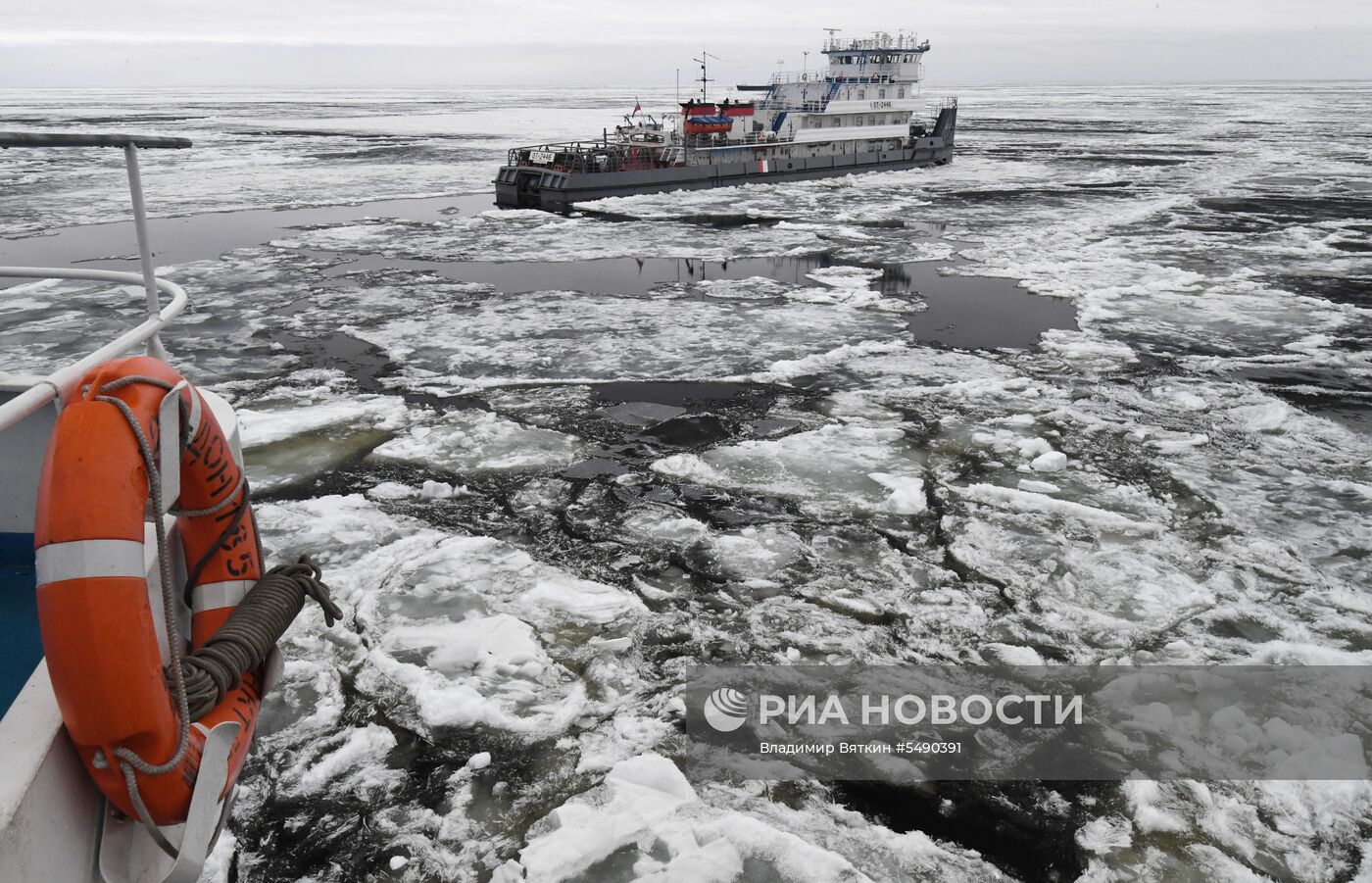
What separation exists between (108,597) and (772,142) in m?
26.2

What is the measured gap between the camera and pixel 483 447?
5934 millimetres

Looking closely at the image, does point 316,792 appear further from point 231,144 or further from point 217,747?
point 231,144

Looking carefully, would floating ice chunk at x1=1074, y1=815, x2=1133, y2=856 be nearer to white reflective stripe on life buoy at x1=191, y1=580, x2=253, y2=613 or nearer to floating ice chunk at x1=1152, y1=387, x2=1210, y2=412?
white reflective stripe on life buoy at x1=191, y1=580, x2=253, y2=613

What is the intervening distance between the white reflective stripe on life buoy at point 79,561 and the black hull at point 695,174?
20111 mm

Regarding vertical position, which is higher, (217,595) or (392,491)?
(217,595)

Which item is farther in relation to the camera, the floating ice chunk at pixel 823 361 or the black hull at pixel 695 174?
the black hull at pixel 695 174

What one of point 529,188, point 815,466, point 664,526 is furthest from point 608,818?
point 529,188

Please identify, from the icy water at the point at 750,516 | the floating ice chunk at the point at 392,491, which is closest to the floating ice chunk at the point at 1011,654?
the icy water at the point at 750,516

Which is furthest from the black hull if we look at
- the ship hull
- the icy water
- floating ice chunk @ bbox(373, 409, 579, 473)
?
floating ice chunk @ bbox(373, 409, 579, 473)

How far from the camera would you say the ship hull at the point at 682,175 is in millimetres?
21062

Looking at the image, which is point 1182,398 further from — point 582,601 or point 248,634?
point 248,634

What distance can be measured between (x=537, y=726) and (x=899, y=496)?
2721mm

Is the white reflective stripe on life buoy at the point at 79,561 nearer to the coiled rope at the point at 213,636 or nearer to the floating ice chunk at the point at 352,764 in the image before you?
the coiled rope at the point at 213,636

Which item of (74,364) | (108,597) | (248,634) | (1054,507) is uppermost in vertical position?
(74,364)
